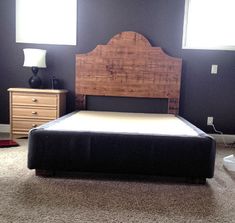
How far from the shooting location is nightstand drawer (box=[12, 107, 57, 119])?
11.4ft

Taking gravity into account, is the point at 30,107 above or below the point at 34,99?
below

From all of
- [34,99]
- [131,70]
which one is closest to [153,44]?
[131,70]

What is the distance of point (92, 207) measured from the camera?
5.72 ft

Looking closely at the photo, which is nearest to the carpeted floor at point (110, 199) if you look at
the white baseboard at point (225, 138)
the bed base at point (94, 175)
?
the bed base at point (94, 175)

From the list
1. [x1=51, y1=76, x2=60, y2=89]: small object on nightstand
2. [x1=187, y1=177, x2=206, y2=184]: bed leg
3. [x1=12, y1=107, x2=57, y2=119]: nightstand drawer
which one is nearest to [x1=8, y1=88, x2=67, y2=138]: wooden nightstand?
[x1=12, y1=107, x2=57, y2=119]: nightstand drawer

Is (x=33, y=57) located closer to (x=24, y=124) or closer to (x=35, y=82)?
(x=35, y=82)

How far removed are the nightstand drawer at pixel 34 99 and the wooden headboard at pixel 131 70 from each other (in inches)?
22.9

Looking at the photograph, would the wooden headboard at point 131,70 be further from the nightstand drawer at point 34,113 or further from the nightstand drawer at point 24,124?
the nightstand drawer at point 24,124

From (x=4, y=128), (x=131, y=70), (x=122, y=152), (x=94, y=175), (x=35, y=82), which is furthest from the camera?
(x=4, y=128)

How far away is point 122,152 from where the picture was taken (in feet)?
7.14

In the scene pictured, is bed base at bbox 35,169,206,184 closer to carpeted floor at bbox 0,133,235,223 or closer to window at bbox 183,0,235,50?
carpeted floor at bbox 0,133,235,223

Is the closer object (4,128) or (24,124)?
(24,124)

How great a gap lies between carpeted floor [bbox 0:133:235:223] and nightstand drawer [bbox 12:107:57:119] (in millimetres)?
1134

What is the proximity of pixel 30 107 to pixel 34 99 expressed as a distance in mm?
115
